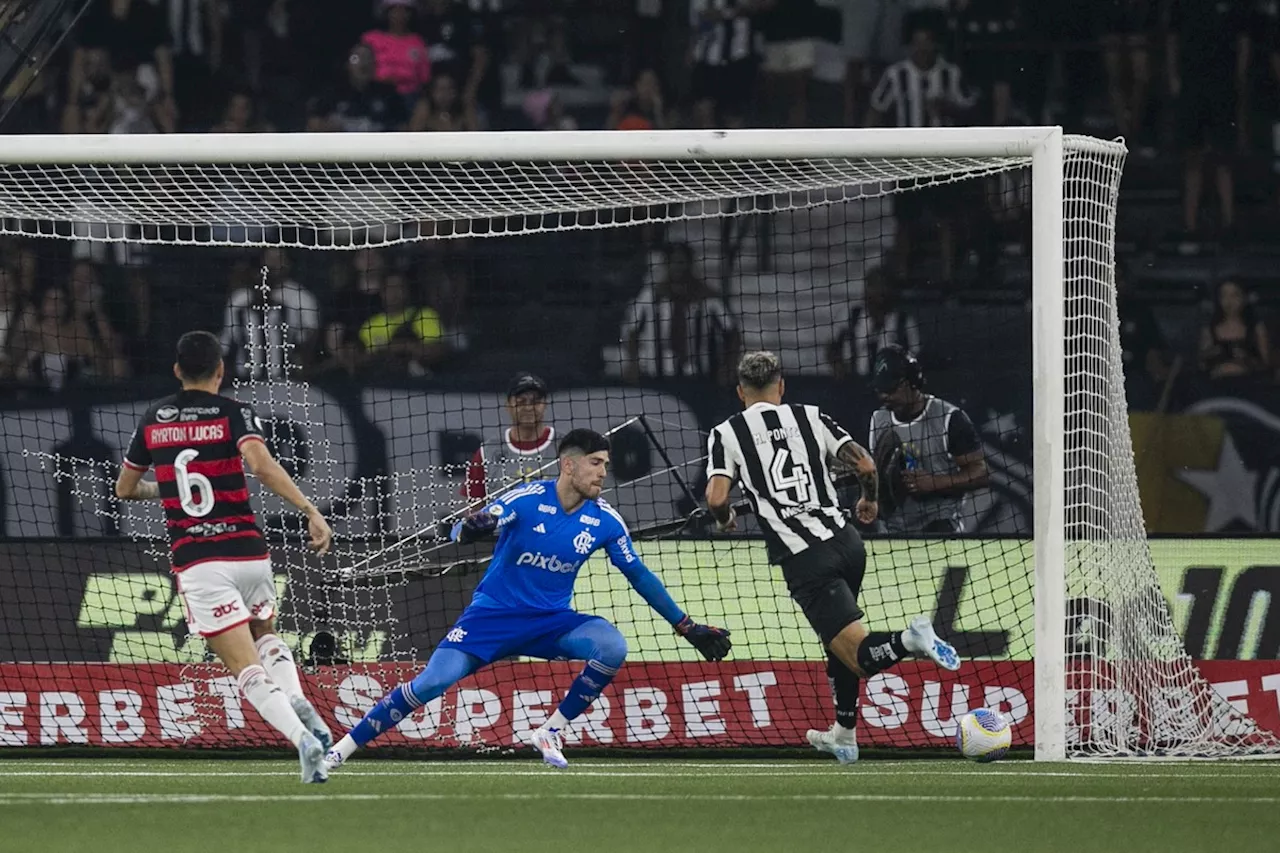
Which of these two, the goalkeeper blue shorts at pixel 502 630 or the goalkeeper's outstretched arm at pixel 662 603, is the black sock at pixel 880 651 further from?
the goalkeeper blue shorts at pixel 502 630

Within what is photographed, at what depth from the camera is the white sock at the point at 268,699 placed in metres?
7.62

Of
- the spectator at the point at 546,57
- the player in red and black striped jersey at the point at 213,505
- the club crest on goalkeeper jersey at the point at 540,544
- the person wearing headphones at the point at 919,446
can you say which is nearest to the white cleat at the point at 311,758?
the player in red and black striped jersey at the point at 213,505

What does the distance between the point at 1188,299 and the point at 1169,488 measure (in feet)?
4.92

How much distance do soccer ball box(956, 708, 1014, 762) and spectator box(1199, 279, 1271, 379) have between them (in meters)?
5.37

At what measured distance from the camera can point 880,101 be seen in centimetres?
1468

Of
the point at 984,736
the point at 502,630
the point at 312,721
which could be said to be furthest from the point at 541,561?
the point at 984,736

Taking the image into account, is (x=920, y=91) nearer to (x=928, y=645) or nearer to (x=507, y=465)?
(x=507, y=465)

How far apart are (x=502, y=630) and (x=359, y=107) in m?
7.36

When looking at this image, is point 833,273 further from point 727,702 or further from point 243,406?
point 243,406

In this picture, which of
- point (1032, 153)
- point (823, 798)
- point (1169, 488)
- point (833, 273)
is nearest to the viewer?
point (823, 798)

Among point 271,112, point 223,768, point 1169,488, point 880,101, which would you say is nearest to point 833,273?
point 880,101

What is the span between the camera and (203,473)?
7.95 metres

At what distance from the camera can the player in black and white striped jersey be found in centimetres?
888

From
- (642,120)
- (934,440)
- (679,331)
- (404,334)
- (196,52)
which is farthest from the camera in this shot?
(196,52)
